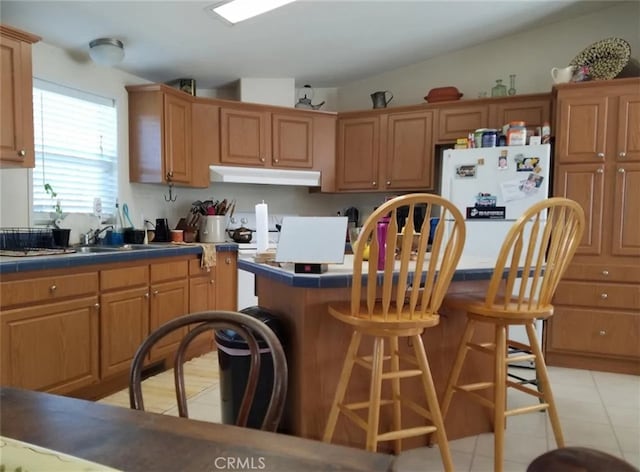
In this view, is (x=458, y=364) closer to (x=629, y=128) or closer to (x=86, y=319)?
(x=86, y=319)

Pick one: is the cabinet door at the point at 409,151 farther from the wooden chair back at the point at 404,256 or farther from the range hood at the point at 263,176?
the wooden chair back at the point at 404,256

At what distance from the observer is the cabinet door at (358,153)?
4199 millimetres

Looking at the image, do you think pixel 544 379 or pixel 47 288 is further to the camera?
pixel 47 288

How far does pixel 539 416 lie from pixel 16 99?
339cm

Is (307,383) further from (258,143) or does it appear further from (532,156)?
(258,143)

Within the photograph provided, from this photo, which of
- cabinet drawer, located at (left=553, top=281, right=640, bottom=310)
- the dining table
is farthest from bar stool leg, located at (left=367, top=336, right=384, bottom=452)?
cabinet drawer, located at (left=553, top=281, right=640, bottom=310)

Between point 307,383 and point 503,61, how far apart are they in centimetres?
360

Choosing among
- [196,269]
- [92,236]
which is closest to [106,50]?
[92,236]

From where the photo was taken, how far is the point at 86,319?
2.42 meters

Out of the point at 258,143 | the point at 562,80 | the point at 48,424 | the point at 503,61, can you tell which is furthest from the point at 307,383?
the point at 503,61

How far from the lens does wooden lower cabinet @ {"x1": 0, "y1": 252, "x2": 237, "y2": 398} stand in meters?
2.09

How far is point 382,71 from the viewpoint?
4.42 meters

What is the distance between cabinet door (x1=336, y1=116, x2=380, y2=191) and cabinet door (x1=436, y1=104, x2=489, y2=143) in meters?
0.61

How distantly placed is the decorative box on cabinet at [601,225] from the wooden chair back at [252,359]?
299cm
